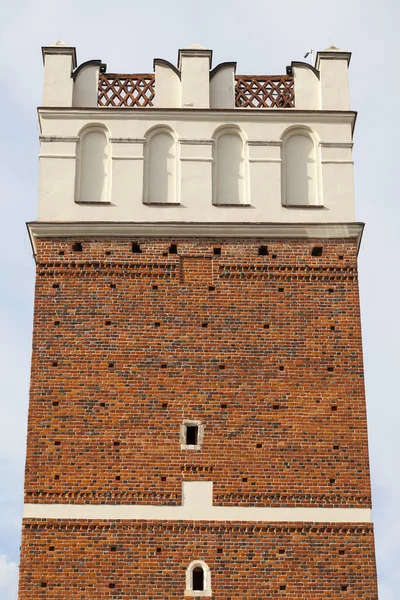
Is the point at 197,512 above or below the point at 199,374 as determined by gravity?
below

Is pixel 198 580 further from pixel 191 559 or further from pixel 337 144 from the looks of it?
pixel 337 144

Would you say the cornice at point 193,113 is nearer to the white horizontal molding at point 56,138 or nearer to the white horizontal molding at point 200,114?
the white horizontal molding at point 200,114

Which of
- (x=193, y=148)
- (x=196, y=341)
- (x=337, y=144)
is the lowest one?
(x=196, y=341)

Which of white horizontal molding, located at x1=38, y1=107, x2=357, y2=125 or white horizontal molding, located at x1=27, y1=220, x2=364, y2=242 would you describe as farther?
white horizontal molding, located at x1=38, y1=107, x2=357, y2=125

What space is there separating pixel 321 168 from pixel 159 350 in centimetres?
404

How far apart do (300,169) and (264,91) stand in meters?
1.51

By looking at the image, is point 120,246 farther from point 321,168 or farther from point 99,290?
point 321,168

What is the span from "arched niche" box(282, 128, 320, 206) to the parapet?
1.76 ft

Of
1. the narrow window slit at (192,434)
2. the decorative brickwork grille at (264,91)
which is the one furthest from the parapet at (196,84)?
the narrow window slit at (192,434)

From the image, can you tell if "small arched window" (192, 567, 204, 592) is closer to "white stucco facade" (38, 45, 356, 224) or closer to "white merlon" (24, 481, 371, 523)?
"white merlon" (24, 481, 371, 523)

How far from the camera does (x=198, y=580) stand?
1958 centimetres

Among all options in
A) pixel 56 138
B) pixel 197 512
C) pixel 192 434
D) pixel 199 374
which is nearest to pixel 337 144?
pixel 56 138

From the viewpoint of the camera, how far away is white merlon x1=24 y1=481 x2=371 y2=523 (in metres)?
19.9

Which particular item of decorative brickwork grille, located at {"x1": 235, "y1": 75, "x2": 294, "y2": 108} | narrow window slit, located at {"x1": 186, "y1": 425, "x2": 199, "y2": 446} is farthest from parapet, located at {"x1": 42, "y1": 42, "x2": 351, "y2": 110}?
A: narrow window slit, located at {"x1": 186, "y1": 425, "x2": 199, "y2": 446}
